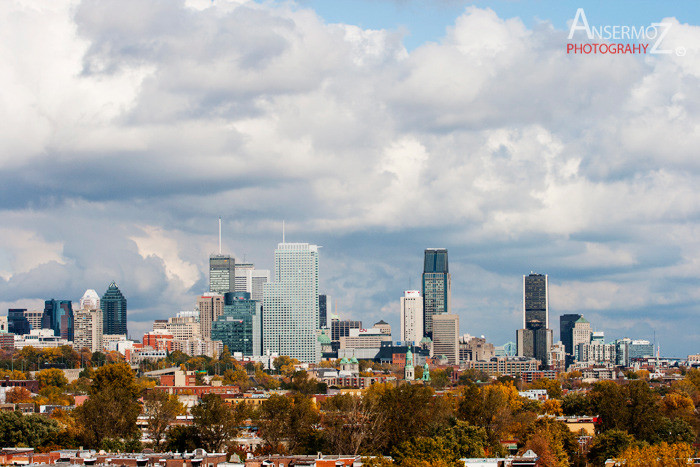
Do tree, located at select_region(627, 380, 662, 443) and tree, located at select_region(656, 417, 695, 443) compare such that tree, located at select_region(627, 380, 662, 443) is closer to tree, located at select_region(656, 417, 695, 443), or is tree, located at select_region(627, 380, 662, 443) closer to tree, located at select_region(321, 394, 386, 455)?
tree, located at select_region(656, 417, 695, 443)

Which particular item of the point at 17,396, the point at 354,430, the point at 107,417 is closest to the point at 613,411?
the point at 354,430

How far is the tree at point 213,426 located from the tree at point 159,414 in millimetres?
4626

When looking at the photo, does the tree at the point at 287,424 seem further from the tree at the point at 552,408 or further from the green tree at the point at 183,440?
the tree at the point at 552,408

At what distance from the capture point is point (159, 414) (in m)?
117

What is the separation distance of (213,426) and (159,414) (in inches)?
878

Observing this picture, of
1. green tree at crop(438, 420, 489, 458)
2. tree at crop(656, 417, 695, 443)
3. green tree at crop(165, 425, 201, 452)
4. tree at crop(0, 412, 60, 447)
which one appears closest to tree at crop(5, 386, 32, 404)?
tree at crop(0, 412, 60, 447)

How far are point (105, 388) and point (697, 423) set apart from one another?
61777 mm

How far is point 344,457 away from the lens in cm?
8225

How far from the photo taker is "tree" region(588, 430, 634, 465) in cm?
8806

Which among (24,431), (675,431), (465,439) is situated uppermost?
(465,439)

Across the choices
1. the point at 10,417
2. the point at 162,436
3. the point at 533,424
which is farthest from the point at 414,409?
the point at 10,417

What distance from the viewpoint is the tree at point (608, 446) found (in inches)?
3467

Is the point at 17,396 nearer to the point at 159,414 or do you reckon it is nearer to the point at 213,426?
the point at 159,414

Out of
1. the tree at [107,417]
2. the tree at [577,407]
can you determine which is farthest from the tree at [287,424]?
the tree at [577,407]
